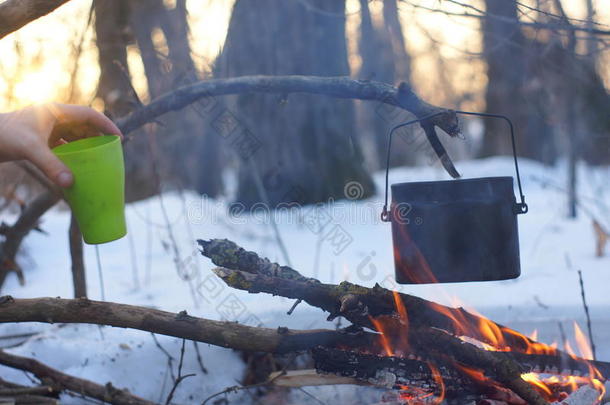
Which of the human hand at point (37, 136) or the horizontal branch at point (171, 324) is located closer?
the human hand at point (37, 136)

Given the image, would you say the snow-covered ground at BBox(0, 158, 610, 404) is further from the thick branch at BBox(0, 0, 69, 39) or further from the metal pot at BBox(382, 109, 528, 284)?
the thick branch at BBox(0, 0, 69, 39)

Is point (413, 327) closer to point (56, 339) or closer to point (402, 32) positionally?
point (56, 339)

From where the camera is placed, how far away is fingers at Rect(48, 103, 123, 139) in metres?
1.84

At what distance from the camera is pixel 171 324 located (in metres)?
2.05

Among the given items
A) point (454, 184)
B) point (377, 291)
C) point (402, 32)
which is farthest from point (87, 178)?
point (402, 32)

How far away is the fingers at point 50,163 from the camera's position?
1.60 m

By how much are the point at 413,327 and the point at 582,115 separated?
1190 cm

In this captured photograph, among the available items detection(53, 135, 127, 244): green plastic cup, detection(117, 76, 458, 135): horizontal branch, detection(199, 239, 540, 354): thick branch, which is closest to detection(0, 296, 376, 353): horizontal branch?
detection(199, 239, 540, 354): thick branch

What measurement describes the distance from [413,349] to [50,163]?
1354 mm

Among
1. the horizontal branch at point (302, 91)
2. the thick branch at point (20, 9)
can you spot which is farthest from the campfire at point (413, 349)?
the thick branch at point (20, 9)

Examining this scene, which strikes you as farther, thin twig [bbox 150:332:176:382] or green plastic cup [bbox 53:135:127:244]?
thin twig [bbox 150:332:176:382]

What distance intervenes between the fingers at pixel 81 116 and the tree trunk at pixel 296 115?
354 cm

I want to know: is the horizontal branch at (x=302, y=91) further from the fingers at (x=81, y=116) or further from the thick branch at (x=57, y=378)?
the thick branch at (x=57, y=378)

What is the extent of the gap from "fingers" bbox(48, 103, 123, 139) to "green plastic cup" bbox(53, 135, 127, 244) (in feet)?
0.38
